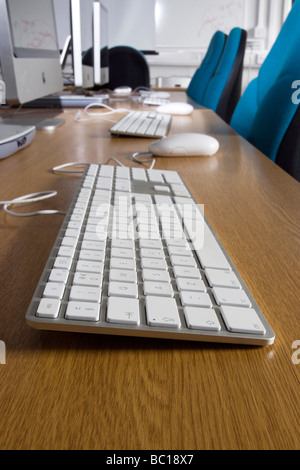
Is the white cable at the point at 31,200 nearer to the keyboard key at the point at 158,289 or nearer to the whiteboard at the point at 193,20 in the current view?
the keyboard key at the point at 158,289

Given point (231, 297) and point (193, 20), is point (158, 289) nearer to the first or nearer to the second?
point (231, 297)

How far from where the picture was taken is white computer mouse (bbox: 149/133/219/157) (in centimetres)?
75

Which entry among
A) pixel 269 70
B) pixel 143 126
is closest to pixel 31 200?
pixel 143 126

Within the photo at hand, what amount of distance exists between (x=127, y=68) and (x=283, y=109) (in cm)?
223

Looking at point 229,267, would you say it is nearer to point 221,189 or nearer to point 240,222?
point 240,222

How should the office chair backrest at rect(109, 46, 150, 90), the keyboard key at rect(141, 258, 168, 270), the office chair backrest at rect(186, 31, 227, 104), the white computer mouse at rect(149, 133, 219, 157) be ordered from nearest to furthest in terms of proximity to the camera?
1. the keyboard key at rect(141, 258, 168, 270)
2. the white computer mouse at rect(149, 133, 219, 157)
3. the office chair backrest at rect(186, 31, 227, 104)
4. the office chair backrest at rect(109, 46, 150, 90)

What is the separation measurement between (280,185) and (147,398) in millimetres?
456

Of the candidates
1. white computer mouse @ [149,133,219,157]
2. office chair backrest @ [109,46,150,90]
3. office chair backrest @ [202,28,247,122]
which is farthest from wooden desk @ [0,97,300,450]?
office chair backrest @ [109,46,150,90]

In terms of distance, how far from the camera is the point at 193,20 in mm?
3883

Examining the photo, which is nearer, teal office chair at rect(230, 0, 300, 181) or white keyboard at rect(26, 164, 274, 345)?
white keyboard at rect(26, 164, 274, 345)

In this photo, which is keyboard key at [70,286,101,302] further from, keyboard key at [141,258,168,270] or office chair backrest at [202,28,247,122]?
office chair backrest at [202,28,247,122]

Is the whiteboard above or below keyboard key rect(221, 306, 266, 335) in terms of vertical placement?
above

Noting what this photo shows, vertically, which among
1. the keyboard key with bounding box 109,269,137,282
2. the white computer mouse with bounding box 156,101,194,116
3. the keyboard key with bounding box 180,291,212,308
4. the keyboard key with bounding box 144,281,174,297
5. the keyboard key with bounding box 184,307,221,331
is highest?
the keyboard key with bounding box 109,269,137,282

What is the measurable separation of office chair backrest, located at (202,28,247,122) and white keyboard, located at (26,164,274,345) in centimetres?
160
